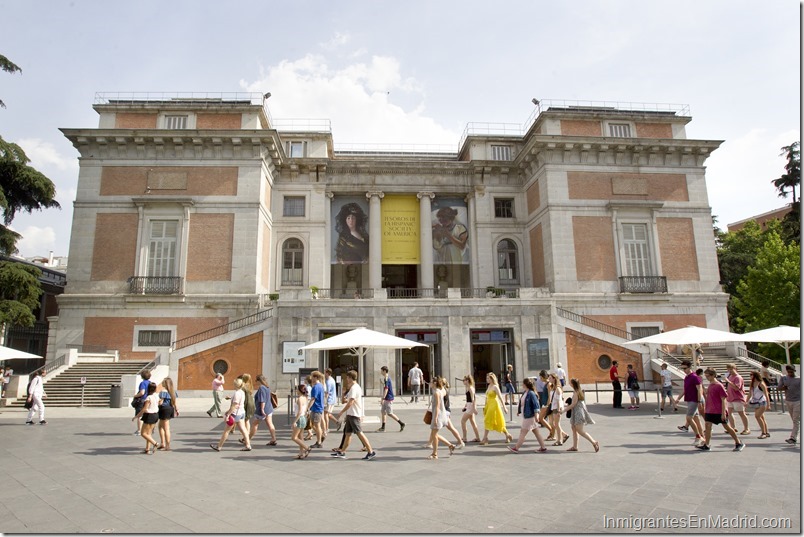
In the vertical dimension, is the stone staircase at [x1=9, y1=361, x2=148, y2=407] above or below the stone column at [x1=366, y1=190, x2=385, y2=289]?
below

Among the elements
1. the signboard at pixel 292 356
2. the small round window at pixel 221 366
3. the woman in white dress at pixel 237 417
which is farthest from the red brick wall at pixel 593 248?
the woman in white dress at pixel 237 417

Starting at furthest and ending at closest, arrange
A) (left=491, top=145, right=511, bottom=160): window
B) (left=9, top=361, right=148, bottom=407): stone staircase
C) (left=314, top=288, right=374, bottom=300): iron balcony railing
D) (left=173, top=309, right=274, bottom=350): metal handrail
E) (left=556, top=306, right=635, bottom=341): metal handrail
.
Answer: (left=491, top=145, right=511, bottom=160): window
(left=556, top=306, right=635, bottom=341): metal handrail
(left=314, top=288, right=374, bottom=300): iron balcony railing
(left=173, top=309, right=274, bottom=350): metal handrail
(left=9, top=361, right=148, bottom=407): stone staircase

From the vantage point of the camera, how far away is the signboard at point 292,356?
862 inches

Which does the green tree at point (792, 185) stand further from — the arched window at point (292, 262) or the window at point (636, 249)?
the arched window at point (292, 262)

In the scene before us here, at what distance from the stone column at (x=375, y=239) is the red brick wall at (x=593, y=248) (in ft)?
37.2

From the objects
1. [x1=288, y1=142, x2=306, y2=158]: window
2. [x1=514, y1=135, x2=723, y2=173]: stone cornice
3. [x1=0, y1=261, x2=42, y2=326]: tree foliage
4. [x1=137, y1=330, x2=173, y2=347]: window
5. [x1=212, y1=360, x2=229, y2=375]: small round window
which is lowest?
[x1=212, y1=360, x2=229, y2=375]: small round window

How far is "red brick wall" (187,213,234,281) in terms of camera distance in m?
25.6

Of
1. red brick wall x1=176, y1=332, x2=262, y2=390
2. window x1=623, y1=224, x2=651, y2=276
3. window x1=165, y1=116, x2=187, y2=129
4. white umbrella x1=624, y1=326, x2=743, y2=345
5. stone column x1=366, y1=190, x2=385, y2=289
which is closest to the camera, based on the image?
white umbrella x1=624, y1=326, x2=743, y2=345

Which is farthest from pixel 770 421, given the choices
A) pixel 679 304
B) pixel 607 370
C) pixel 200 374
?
pixel 200 374

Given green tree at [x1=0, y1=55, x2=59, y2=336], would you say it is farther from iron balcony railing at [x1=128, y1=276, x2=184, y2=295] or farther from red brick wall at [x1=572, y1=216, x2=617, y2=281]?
red brick wall at [x1=572, y1=216, x2=617, y2=281]

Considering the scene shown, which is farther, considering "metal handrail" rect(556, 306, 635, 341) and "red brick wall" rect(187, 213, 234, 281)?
"red brick wall" rect(187, 213, 234, 281)

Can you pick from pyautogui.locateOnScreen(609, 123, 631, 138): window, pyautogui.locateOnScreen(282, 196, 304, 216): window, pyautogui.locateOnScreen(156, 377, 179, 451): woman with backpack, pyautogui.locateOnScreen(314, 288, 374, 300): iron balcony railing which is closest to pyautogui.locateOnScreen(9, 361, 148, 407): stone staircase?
pyautogui.locateOnScreen(314, 288, 374, 300): iron balcony railing

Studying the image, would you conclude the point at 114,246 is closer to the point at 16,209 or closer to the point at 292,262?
the point at 16,209

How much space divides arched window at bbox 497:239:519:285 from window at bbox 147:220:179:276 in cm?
1876
